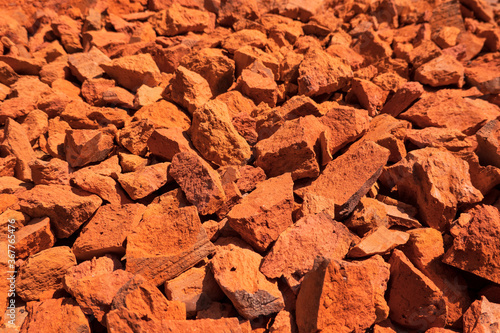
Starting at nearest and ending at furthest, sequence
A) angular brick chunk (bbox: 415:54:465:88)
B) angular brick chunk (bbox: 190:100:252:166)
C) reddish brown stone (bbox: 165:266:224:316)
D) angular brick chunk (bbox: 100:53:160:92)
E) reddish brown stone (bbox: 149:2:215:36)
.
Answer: reddish brown stone (bbox: 165:266:224:316), angular brick chunk (bbox: 190:100:252:166), angular brick chunk (bbox: 100:53:160:92), angular brick chunk (bbox: 415:54:465:88), reddish brown stone (bbox: 149:2:215:36)

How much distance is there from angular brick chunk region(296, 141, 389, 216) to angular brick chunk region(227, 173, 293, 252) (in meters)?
0.17

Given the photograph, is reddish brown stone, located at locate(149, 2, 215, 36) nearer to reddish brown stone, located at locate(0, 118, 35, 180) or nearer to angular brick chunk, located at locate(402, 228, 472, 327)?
reddish brown stone, located at locate(0, 118, 35, 180)

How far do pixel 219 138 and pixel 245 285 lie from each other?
1221mm

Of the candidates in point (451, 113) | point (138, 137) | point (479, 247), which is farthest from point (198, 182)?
point (451, 113)

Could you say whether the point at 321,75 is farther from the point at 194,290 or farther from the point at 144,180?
the point at 194,290

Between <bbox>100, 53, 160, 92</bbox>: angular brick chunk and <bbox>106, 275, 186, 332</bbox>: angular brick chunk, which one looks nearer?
<bbox>106, 275, 186, 332</bbox>: angular brick chunk

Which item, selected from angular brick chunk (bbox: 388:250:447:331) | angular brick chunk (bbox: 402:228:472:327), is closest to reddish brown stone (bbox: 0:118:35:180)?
angular brick chunk (bbox: 388:250:447:331)

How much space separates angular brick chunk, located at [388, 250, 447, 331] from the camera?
195cm

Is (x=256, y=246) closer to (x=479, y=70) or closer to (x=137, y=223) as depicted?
(x=137, y=223)

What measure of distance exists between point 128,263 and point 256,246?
2.53 ft

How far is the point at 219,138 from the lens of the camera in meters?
2.75

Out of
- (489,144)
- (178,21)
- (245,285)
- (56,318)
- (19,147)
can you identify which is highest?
(178,21)

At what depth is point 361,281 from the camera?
73.2 inches

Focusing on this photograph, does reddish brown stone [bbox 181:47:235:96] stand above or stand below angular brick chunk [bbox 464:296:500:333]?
above
